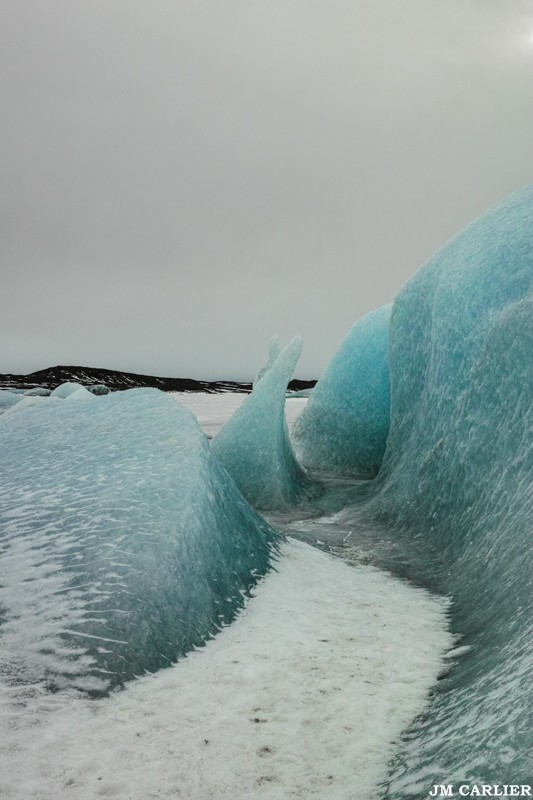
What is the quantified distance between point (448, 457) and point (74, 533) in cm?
257

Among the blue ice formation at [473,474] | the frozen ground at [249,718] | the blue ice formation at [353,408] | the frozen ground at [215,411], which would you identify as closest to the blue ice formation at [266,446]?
the blue ice formation at [473,474]

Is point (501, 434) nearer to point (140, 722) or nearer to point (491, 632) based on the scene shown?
point (491, 632)

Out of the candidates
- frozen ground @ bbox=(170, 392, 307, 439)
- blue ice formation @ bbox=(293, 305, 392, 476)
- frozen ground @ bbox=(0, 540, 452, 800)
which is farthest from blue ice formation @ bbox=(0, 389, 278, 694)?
frozen ground @ bbox=(170, 392, 307, 439)

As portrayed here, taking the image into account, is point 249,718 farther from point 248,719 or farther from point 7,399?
point 7,399

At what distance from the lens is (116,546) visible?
8.57 ft

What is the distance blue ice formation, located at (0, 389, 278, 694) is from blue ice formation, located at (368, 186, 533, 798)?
1.08 meters

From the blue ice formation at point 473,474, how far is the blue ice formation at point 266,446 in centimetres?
94

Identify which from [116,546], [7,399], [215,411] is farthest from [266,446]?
[215,411]

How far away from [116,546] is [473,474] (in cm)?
226

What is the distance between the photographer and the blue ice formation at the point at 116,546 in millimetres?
2227

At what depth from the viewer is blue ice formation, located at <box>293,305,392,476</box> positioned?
722 cm

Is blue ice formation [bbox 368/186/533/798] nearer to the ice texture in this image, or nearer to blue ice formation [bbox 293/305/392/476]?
blue ice formation [bbox 293/305/392/476]

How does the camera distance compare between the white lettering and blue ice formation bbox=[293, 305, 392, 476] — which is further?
blue ice formation bbox=[293, 305, 392, 476]

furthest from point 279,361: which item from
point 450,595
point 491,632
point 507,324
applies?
point 491,632
